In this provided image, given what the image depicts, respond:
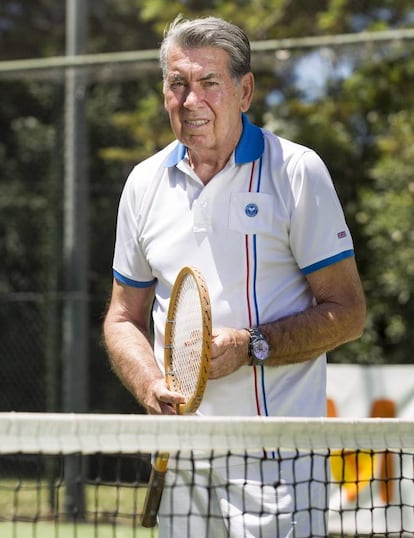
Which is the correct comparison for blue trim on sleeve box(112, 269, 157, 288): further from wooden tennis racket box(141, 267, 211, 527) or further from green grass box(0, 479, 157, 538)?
green grass box(0, 479, 157, 538)

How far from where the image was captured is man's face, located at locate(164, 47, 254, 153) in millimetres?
3311

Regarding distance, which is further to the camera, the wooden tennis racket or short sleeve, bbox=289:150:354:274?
short sleeve, bbox=289:150:354:274

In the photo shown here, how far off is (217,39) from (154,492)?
4.30ft

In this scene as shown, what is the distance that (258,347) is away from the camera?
3.14 metres

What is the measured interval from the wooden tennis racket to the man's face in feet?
1.39

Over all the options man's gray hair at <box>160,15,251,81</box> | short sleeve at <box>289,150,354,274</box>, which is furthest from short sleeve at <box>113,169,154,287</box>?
short sleeve at <box>289,150,354,274</box>

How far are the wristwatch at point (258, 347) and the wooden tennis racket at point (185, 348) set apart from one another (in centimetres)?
15

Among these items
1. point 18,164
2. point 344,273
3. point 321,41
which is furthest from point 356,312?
point 18,164

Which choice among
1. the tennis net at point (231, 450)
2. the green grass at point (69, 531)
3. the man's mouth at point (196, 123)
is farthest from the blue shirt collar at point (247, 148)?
the green grass at point (69, 531)

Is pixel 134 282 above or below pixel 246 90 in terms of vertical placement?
below

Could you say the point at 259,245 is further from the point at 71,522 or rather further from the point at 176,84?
the point at 71,522

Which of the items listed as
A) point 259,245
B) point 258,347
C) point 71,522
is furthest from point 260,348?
point 71,522

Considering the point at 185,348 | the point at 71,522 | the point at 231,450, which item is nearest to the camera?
the point at 231,450

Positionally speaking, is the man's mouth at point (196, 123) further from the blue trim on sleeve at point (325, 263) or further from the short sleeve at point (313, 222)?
the blue trim on sleeve at point (325, 263)
